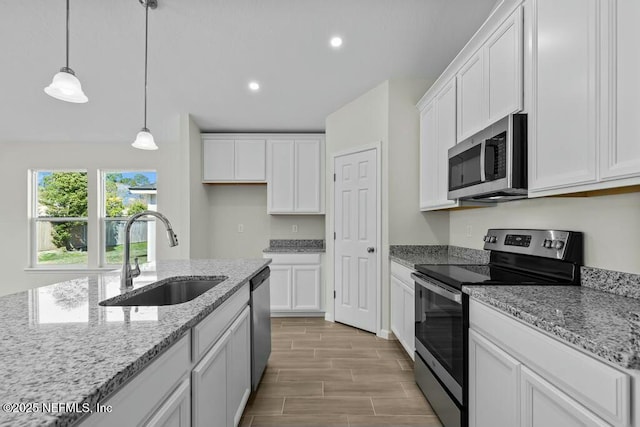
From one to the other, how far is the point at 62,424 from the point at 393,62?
11.7 ft

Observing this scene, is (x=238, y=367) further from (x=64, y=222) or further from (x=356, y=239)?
(x=64, y=222)

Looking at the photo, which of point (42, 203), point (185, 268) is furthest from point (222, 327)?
point (42, 203)

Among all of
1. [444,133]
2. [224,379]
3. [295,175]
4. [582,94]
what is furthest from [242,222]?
[582,94]

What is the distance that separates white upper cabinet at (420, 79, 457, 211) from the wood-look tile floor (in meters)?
1.44

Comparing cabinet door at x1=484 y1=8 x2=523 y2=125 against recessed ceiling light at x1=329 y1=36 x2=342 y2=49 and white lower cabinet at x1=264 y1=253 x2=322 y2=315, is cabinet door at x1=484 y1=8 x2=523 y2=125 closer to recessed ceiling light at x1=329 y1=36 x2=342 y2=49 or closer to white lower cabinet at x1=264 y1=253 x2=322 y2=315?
recessed ceiling light at x1=329 y1=36 x2=342 y2=49

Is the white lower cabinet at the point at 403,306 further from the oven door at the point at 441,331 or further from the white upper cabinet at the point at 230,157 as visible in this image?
the white upper cabinet at the point at 230,157

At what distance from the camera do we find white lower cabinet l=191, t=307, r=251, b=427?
1.29 m

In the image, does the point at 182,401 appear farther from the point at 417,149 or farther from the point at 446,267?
the point at 417,149

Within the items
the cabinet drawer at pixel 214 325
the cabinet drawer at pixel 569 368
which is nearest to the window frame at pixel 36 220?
the cabinet drawer at pixel 214 325

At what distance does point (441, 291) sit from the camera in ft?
6.32

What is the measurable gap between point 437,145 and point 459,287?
5.17ft

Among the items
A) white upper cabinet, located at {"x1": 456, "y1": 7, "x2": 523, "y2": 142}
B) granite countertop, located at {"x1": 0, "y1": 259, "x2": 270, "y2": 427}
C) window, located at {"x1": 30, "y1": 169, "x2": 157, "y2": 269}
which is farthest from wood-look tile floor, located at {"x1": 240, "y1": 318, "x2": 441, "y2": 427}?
window, located at {"x1": 30, "y1": 169, "x2": 157, "y2": 269}

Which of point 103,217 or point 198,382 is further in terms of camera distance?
point 103,217

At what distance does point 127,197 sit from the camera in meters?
5.15
